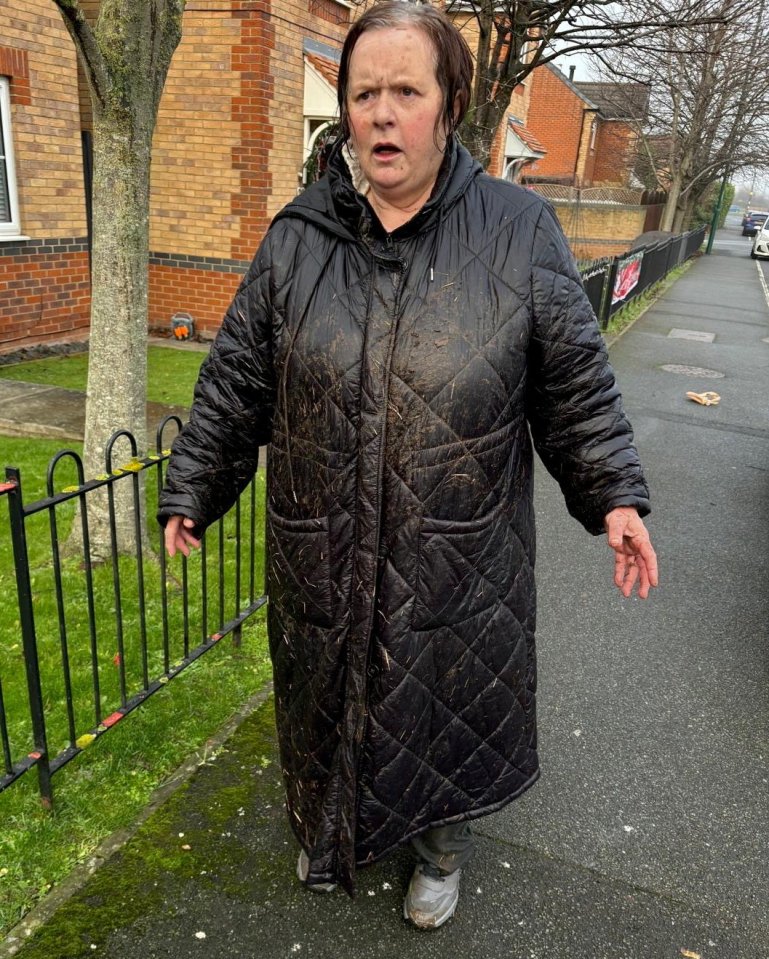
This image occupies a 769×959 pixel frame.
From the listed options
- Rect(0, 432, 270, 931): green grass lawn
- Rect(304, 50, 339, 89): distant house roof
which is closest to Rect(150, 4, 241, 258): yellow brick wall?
Rect(304, 50, 339, 89): distant house roof

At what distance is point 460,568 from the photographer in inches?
75.6

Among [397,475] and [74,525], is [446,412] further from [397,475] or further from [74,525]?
[74,525]

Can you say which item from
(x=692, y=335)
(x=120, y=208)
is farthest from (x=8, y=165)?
(x=692, y=335)

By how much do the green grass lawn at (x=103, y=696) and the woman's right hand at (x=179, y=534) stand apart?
731 millimetres

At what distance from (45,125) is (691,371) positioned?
Answer: 8.25m

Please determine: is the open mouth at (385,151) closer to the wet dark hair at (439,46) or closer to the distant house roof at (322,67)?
the wet dark hair at (439,46)

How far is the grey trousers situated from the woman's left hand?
87cm

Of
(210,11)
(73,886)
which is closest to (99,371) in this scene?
(73,886)

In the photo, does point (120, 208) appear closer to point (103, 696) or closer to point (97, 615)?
point (97, 615)

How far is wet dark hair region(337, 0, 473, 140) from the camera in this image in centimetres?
175

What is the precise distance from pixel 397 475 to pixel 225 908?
1415 mm

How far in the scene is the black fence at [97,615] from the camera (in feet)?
8.11

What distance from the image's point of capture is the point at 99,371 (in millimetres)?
3949

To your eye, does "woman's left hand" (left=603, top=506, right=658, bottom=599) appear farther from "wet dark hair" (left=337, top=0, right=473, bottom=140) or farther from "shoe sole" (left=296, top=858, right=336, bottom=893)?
"shoe sole" (left=296, top=858, right=336, bottom=893)
